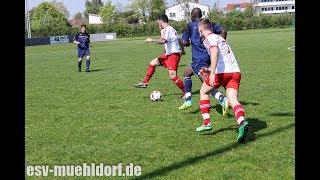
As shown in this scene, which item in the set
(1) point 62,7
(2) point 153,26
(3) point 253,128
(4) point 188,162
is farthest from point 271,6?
(4) point 188,162

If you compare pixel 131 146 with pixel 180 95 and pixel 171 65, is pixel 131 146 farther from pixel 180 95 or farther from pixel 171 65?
pixel 180 95

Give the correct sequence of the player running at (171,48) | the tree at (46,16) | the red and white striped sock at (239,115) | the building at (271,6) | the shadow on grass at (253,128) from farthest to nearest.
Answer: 1. the building at (271,6)
2. the tree at (46,16)
3. the player running at (171,48)
4. the shadow on grass at (253,128)
5. the red and white striped sock at (239,115)

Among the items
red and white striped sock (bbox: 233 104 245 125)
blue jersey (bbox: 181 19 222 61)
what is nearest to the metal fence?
blue jersey (bbox: 181 19 222 61)

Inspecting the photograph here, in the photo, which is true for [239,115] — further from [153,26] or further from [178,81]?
[153,26]

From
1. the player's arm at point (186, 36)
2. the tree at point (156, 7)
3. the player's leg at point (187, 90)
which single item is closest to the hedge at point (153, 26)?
the tree at point (156, 7)

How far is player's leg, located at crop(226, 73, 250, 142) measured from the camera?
23.5 feet

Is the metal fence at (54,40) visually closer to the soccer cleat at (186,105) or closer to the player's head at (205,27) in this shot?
the soccer cleat at (186,105)

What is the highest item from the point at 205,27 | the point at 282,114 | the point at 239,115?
the point at 205,27

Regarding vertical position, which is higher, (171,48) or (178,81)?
(171,48)

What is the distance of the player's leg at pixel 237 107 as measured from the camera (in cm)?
716

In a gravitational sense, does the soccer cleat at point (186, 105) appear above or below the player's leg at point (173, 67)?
below

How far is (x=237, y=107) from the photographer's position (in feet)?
24.7
